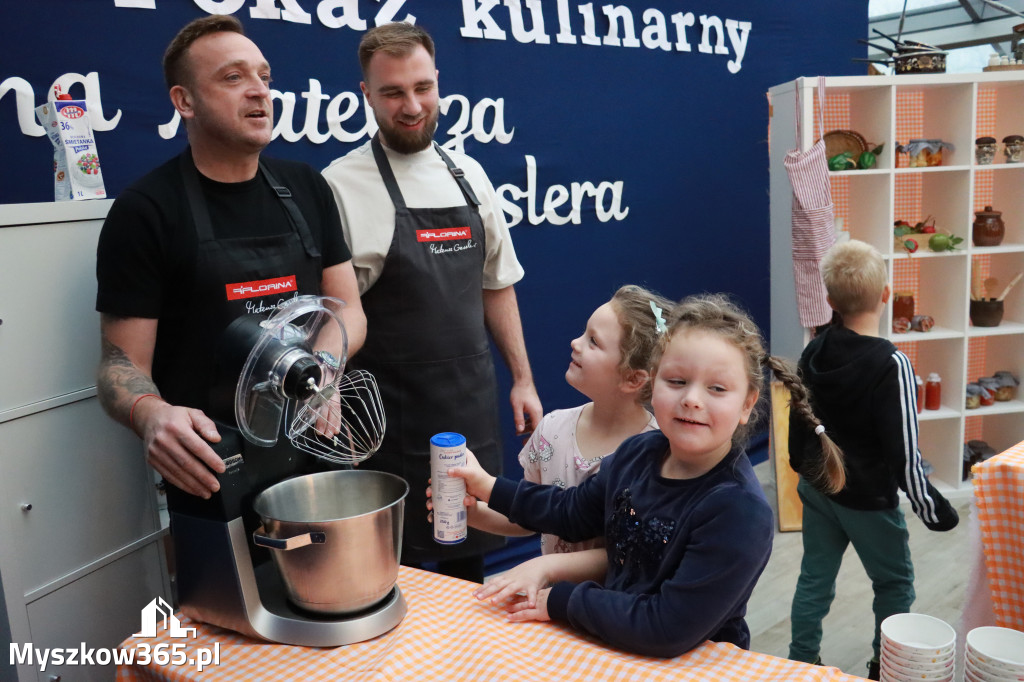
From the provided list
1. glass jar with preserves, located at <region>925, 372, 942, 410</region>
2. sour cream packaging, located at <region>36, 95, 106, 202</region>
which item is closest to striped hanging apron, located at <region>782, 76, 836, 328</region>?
glass jar with preserves, located at <region>925, 372, 942, 410</region>

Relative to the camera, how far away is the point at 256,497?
142cm

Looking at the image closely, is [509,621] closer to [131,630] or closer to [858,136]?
[131,630]

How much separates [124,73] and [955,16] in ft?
18.2

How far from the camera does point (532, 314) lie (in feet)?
12.4

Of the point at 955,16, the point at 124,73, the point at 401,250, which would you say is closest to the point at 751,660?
the point at 401,250

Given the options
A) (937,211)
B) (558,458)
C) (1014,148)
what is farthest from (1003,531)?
(1014,148)

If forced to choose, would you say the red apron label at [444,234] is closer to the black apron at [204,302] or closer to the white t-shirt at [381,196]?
the white t-shirt at [381,196]

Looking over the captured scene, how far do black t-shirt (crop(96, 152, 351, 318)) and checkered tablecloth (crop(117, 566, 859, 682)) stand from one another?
0.71 meters

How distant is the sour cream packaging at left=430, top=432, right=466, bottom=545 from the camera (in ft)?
4.87

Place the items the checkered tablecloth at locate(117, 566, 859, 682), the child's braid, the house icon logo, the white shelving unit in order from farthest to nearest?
the white shelving unit, the child's braid, the house icon logo, the checkered tablecloth at locate(117, 566, 859, 682)

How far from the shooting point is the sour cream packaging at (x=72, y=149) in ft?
6.57

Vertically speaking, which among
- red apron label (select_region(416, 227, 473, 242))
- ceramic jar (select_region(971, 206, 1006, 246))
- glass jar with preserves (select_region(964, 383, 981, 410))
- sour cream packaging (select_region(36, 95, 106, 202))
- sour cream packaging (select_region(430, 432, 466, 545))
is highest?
sour cream packaging (select_region(36, 95, 106, 202))

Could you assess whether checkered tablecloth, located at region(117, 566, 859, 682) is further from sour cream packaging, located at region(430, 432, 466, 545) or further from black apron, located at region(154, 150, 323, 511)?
black apron, located at region(154, 150, 323, 511)

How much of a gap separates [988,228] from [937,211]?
0.25m
